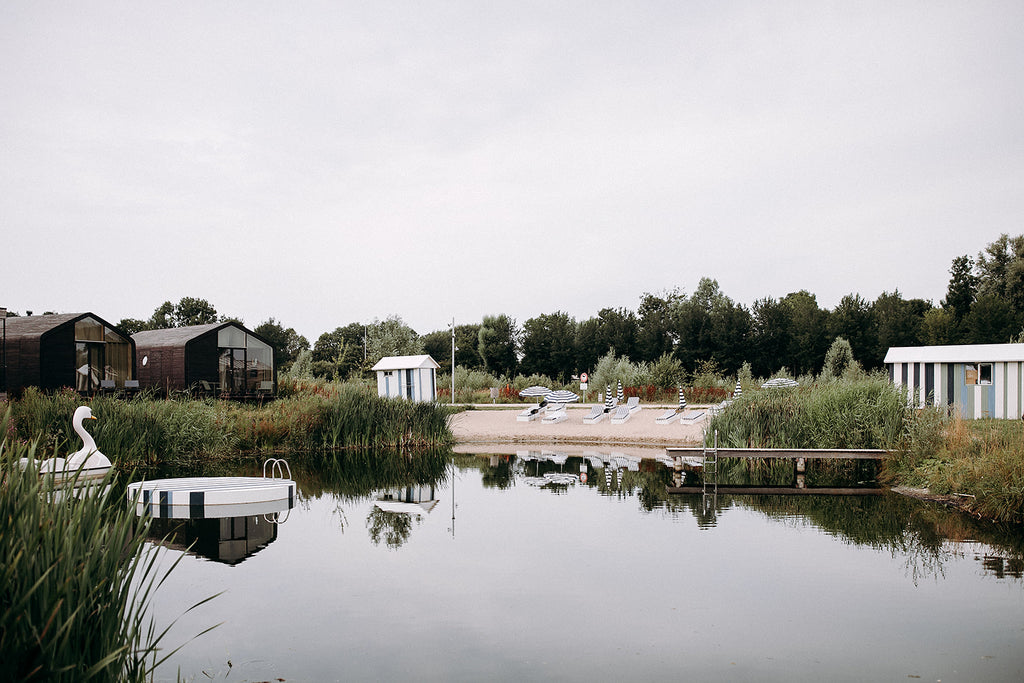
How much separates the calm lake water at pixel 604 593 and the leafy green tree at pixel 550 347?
31469 millimetres

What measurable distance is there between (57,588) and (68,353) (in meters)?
22.4

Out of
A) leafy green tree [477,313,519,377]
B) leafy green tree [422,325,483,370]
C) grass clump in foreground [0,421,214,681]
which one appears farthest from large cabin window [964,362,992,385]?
leafy green tree [422,325,483,370]

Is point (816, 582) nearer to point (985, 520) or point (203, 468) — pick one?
point (985, 520)

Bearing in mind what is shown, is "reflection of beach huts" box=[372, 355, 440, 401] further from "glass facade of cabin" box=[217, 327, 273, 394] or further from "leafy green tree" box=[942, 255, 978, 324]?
"leafy green tree" box=[942, 255, 978, 324]

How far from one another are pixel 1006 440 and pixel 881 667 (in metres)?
6.72

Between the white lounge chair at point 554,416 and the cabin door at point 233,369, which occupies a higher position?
the cabin door at point 233,369

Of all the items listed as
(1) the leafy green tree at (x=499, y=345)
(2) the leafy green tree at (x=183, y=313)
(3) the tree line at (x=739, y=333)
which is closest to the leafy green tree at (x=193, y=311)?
(2) the leafy green tree at (x=183, y=313)

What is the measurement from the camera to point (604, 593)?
20.8 feet

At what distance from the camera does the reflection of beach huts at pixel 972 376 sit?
775 inches

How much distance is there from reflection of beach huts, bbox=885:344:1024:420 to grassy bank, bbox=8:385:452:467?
1226cm

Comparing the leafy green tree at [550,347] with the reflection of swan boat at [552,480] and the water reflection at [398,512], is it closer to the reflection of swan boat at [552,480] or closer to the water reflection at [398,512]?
the reflection of swan boat at [552,480]

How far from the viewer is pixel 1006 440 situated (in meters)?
10.0

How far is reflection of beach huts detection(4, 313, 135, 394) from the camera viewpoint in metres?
21.3

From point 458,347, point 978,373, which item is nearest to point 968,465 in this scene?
point 978,373
